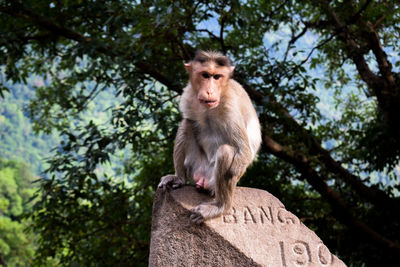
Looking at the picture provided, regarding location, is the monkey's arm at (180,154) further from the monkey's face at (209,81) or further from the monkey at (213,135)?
the monkey's face at (209,81)

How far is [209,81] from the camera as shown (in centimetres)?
372

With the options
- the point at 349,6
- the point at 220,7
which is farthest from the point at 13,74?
the point at 349,6

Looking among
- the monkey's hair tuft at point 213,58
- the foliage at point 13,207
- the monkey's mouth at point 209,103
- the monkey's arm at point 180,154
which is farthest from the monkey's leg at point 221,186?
the foliage at point 13,207

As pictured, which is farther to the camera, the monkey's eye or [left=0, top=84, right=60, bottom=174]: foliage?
[left=0, top=84, right=60, bottom=174]: foliage

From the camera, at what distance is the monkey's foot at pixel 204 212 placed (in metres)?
3.62

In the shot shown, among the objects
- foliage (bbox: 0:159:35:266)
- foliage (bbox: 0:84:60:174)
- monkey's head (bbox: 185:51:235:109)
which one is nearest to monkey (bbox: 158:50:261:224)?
monkey's head (bbox: 185:51:235:109)

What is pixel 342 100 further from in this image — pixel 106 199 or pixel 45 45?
pixel 45 45

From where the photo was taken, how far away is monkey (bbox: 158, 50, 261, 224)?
362 centimetres

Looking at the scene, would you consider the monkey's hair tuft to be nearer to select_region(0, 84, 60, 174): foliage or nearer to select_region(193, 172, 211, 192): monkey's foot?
select_region(193, 172, 211, 192): monkey's foot

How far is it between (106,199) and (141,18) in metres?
3.28

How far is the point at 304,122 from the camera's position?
23.6ft

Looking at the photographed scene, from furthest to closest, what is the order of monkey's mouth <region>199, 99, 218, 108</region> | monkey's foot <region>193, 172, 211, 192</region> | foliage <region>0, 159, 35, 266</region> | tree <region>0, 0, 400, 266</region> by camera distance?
1. foliage <region>0, 159, 35, 266</region>
2. tree <region>0, 0, 400, 266</region>
3. monkey's foot <region>193, 172, 211, 192</region>
4. monkey's mouth <region>199, 99, 218, 108</region>

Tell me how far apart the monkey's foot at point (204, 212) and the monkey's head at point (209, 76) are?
781mm

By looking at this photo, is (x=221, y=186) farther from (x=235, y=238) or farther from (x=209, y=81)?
(x=209, y=81)
